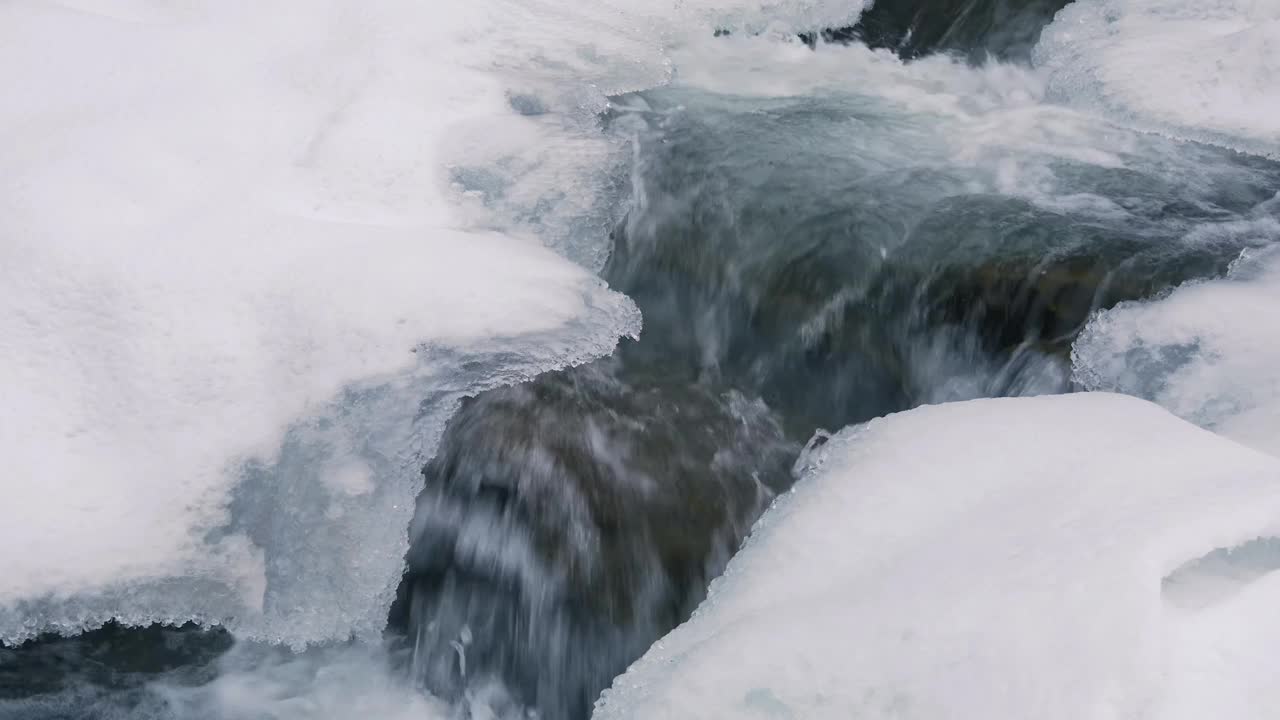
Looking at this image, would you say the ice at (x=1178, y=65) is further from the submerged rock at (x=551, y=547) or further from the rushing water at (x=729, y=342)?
the submerged rock at (x=551, y=547)

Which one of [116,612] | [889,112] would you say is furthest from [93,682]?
[889,112]

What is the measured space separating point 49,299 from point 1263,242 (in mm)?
3598

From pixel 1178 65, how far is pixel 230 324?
12.0 feet

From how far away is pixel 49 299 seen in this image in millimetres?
2875

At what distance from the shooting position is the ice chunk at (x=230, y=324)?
2521 mm

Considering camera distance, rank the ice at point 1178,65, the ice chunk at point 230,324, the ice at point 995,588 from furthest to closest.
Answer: the ice at point 1178,65
the ice chunk at point 230,324
the ice at point 995,588

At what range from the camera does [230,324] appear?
291cm

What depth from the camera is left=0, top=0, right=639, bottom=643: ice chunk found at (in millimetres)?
2521

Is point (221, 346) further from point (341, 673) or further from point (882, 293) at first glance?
point (882, 293)

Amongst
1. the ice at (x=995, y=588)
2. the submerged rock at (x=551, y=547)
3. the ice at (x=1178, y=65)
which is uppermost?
the ice at (x=1178, y=65)

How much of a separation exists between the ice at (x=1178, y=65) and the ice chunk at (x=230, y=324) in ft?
7.42

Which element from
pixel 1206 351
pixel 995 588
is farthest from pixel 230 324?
pixel 1206 351

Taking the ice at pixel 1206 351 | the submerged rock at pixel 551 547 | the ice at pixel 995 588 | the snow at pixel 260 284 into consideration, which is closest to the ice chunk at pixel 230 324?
the snow at pixel 260 284

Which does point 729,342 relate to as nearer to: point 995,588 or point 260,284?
point 260,284
